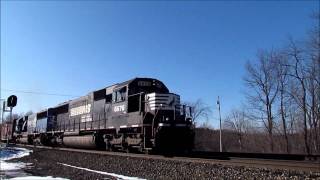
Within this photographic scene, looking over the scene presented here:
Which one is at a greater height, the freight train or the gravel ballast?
the freight train

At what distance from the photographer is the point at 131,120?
1817 cm

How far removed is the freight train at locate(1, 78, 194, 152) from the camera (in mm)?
16500

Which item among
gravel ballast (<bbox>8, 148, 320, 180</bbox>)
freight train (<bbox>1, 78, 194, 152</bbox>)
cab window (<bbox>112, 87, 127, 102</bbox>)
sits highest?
cab window (<bbox>112, 87, 127, 102</bbox>)

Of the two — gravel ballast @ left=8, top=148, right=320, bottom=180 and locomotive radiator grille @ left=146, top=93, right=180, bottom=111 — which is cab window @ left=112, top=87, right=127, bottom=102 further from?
gravel ballast @ left=8, top=148, right=320, bottom=180

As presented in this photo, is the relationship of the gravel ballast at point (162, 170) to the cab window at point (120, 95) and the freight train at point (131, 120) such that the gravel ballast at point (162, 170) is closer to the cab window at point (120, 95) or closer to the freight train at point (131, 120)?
the freight train at point (131, 120)

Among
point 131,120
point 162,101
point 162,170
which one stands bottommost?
point 162,170

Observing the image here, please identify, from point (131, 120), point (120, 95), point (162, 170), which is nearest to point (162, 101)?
point (131, 120)

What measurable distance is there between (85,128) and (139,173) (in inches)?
481

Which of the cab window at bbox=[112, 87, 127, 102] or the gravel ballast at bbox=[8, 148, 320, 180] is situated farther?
the cab window at bbox=[112, 87, 127, 102]

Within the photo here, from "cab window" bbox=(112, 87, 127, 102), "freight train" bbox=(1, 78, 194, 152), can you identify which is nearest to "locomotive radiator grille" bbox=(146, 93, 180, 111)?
"freight train" bbox=(1, 78, 194, 152)

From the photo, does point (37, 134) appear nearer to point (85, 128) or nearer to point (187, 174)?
point (85, 128)

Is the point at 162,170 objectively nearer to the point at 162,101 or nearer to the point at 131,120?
the point at 162,101

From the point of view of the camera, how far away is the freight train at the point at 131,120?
1650 cm

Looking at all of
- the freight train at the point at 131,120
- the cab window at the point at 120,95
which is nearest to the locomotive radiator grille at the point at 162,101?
the freight train at the point at 131,120
